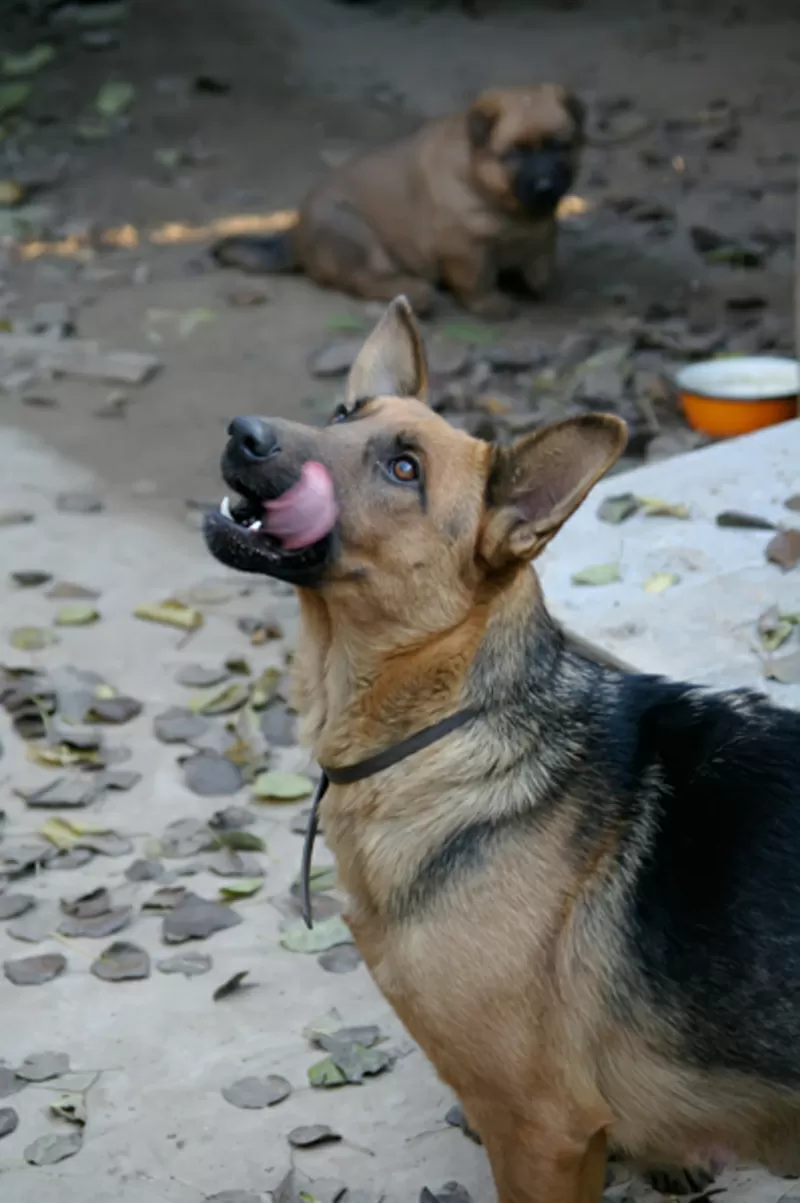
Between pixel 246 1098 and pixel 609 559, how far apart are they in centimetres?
231

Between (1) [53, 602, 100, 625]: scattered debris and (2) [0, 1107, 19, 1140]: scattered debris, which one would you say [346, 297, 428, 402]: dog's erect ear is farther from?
(1) [53, 602, 100, 625]: scattered debris

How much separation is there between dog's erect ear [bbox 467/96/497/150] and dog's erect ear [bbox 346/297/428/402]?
6308mm

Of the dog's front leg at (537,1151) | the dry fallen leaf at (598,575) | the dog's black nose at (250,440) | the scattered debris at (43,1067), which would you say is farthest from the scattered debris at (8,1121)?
the dry fallen leaf at (598,575)

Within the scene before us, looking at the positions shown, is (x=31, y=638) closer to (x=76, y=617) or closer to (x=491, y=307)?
(x=76, y=617)

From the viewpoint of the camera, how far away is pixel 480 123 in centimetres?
973

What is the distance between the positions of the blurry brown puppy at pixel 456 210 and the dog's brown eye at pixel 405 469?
6.51 meters

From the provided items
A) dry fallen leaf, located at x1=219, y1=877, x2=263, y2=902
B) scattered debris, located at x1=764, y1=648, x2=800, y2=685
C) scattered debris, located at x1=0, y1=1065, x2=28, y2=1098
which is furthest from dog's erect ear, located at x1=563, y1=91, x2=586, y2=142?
scattered debris, located at x1=0, y1=1065, x2=28, y2=1098

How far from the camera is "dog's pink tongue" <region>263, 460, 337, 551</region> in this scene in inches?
127

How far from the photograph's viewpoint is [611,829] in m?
3.39

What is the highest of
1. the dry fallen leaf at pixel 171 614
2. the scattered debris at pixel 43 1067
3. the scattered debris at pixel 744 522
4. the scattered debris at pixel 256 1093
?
the scattered debris at pixel 744 522

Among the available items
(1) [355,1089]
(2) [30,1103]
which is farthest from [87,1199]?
(1) [355,1089]

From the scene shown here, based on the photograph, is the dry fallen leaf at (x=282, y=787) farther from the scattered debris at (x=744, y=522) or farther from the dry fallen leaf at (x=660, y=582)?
the scattered debris at (x=744, y=522)

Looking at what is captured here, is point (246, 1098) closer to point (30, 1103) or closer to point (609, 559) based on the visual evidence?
point (30, 1103)

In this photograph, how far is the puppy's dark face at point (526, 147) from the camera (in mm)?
9500
